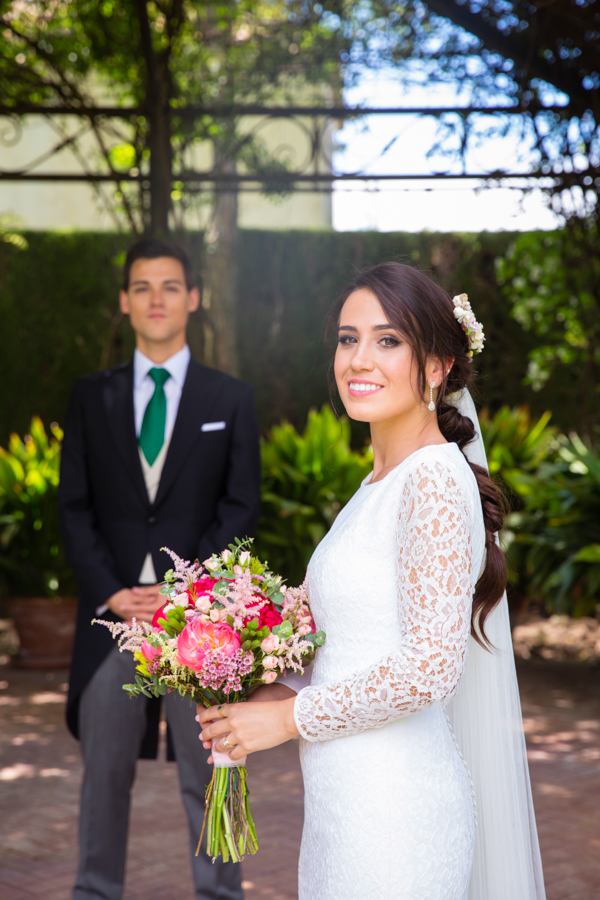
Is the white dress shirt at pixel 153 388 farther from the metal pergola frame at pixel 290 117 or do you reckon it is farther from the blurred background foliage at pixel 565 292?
the blurred background foliage at pixel 565 292

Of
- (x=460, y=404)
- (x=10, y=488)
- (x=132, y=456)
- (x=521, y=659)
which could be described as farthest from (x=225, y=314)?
(x=460, y=404)

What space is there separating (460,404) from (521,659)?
5626mm

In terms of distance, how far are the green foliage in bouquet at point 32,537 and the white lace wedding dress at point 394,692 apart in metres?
5.14

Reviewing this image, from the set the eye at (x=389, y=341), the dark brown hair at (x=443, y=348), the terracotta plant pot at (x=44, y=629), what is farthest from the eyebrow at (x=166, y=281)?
the terracotta plant pot at (x=44, y=629)

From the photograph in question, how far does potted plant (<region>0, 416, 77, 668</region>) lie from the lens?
673 cm

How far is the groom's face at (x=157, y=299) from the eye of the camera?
3.22 metres

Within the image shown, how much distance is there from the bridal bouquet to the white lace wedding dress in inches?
3.8

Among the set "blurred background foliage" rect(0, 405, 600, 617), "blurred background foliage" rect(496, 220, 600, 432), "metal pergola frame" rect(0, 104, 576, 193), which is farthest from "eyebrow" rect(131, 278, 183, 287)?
"blurred background foliage" rect(496, 220, 600, 432)

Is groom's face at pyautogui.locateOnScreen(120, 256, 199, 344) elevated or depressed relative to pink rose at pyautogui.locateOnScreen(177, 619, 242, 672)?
elevated

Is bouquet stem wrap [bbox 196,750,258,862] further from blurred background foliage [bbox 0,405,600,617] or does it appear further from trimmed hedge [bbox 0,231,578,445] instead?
trimmed hedge [bbox 0,231,578,445]

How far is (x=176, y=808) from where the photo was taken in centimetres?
431

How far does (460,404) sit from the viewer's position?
2.15 metres

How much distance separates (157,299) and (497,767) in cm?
201

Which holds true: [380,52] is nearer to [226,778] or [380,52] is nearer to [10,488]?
[10,488]
